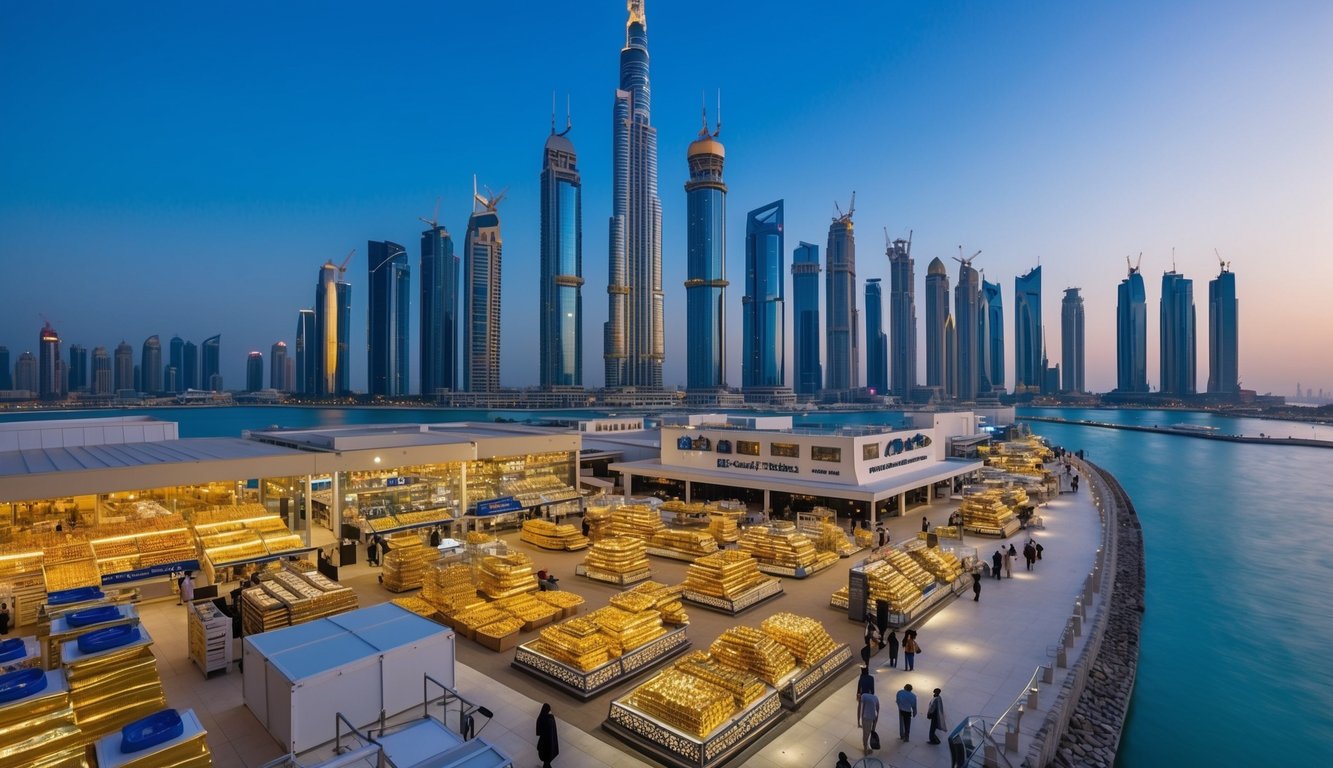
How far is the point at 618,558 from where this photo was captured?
20.2 metres

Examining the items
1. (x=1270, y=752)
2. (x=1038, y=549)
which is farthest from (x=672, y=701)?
(x=1038, y=549)

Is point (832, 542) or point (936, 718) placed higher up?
point (936, 718)

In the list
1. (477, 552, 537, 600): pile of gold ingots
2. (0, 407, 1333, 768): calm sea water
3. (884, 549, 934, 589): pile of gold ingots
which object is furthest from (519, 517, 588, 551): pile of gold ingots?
(0, 407, 1333, 768): calm sea water

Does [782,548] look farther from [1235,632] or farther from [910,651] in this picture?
[1235,632]

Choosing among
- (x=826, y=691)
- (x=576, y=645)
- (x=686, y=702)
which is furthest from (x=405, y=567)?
(x=826, y=691)

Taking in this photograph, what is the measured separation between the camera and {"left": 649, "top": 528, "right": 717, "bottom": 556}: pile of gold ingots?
22.8 meters

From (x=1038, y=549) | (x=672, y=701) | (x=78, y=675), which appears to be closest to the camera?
(x=78, y=675)

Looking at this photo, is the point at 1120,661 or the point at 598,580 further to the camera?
the point at 598,580

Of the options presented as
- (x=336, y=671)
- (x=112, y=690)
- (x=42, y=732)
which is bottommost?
(x=336, y=671)

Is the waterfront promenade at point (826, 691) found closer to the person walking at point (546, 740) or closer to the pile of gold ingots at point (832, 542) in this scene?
the person walking at point (546, 740)

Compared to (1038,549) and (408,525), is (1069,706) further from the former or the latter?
(408,525)

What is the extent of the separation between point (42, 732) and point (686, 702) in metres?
8.94

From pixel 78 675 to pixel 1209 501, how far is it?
71251 millimetres

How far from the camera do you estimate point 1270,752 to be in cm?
1556
